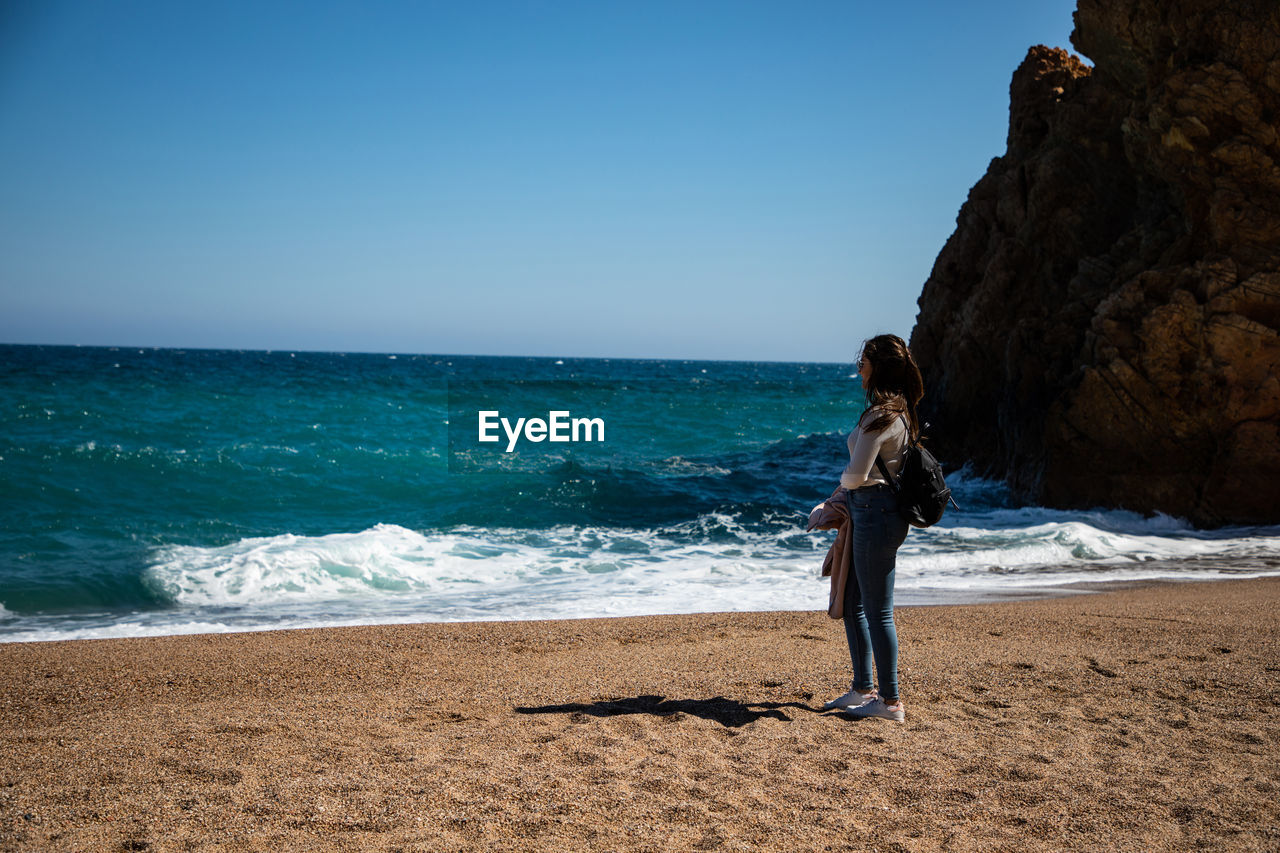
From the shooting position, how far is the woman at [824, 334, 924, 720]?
3992 millimetres

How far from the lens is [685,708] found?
4.59 meters

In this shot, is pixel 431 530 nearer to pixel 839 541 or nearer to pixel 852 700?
pixel 852 700

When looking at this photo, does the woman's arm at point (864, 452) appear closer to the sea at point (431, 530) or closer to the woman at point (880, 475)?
the woman at point (880, 475)

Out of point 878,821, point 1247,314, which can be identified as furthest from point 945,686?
point 1247,314

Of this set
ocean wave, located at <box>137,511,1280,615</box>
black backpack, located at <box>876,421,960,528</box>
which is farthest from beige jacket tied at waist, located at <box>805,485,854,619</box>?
ocean wave, located at <box>137,511,1280,615</box>

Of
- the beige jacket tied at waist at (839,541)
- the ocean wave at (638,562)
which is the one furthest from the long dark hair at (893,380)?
the ocean wave at (638,562)

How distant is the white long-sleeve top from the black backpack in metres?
0.06

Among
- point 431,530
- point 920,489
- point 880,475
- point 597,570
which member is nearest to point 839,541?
point 880,475

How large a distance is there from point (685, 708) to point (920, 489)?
1746mm

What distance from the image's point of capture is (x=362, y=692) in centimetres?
498

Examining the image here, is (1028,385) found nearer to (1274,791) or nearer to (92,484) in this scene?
(1274,791)

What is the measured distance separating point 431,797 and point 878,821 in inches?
68.8

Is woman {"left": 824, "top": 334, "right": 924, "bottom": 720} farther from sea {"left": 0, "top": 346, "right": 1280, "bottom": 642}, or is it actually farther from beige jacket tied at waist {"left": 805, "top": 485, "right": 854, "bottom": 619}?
sea {"left": 0, "top": 346, "right": 1280, "bottom": 642}

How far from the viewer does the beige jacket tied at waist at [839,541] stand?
430 centimetres
